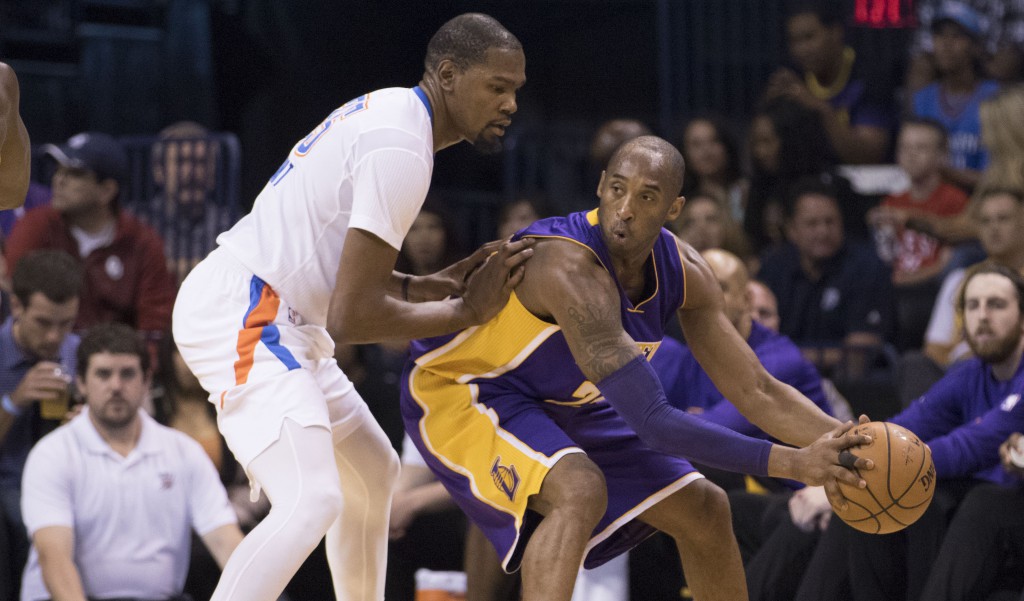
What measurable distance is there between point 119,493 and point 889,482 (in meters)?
3.47

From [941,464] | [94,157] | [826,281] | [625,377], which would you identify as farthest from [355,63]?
[625,377]

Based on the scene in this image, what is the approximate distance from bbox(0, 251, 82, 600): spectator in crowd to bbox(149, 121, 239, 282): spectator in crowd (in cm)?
133

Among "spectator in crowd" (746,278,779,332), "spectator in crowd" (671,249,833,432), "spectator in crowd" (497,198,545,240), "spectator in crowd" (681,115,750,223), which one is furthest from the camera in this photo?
"spectator in crowd" (681,115,750,223)

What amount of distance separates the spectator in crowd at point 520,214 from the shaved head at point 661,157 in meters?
3.11

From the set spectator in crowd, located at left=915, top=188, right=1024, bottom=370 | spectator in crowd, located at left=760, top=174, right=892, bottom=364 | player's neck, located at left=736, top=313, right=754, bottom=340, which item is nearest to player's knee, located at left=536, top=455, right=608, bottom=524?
player's neck, located at left=736, top=313, right=754, bottom=340

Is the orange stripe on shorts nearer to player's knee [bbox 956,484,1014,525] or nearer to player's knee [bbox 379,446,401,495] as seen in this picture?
player's knee [bbox 379,446,401,495]

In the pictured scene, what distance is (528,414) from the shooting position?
4.46m

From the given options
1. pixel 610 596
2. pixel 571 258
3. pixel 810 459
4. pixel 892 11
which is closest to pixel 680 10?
pixel 892 11

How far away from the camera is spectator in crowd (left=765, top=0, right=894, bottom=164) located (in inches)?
340

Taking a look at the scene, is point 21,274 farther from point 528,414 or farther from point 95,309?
point 528,414

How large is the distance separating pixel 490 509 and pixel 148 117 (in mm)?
5959

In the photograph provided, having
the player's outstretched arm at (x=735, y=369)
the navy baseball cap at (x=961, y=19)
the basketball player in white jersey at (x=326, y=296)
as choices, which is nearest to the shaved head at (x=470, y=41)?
the basketball player in white jersey at (x=326, y=296)

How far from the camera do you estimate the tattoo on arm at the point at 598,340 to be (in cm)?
412

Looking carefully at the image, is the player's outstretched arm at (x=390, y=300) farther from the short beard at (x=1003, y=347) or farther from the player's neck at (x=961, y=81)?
the player's neck at (x=961, y=81)
